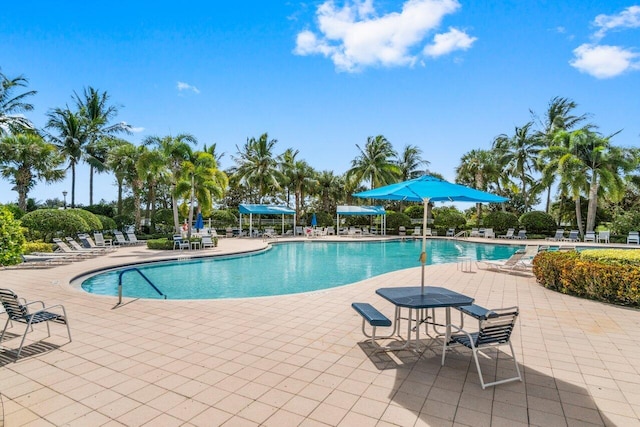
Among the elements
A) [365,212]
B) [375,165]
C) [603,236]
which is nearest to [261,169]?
[365,212]

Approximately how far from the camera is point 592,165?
75.0 ft

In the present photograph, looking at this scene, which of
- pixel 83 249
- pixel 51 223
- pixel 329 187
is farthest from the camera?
pixel 329 187

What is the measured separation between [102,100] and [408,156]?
28229 mm

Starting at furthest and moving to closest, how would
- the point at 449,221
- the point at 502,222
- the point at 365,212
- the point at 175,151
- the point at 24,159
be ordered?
Answer: the point at 449,221, the point at 365,212, the point at 502,222, the point at 175,151, the point at 24,159

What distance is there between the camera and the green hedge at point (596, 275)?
667 cm

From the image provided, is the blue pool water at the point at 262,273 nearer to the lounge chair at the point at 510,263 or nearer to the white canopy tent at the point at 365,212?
the lounge chair at the point at 510,263

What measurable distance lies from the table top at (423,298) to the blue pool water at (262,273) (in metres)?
5.28

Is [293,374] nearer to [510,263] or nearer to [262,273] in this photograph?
[262,273]

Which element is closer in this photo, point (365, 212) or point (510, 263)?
point (510, 263)

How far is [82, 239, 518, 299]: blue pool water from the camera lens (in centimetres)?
960

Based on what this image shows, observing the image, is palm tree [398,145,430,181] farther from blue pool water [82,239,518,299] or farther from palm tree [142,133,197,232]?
palm tree [142,133,197,232]

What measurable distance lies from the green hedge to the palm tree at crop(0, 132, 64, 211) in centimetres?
2346

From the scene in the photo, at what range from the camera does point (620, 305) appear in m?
6.75

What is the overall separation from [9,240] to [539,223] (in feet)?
95.4
